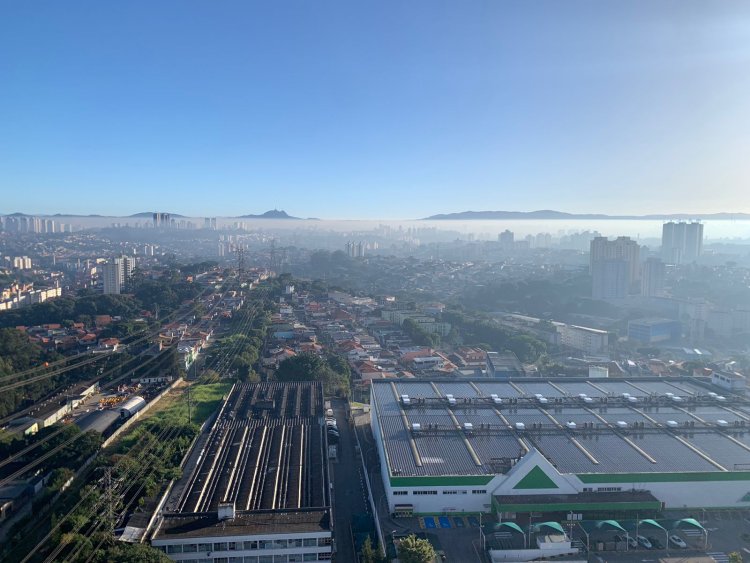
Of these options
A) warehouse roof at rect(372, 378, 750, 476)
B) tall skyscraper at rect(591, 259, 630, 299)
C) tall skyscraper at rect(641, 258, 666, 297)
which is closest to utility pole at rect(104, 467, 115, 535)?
warehouse roof at rect(372, 378, 750, 476)

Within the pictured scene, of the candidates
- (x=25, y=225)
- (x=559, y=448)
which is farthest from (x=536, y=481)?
(x=25, y=225)

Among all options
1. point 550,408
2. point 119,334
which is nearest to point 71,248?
point 119,334

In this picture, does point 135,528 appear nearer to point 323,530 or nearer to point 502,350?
point 323,530

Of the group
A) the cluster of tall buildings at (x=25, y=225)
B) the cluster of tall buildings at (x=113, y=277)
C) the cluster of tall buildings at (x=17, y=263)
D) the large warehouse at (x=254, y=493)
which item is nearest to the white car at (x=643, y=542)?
the large warehouse at (x=254, y=493)

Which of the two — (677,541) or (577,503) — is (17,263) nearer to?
(577,503)

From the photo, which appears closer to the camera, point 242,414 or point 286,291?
point 242,414

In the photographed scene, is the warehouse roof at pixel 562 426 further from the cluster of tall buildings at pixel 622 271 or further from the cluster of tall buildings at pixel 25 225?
the cluster of tall buildings at pixel 25 225
